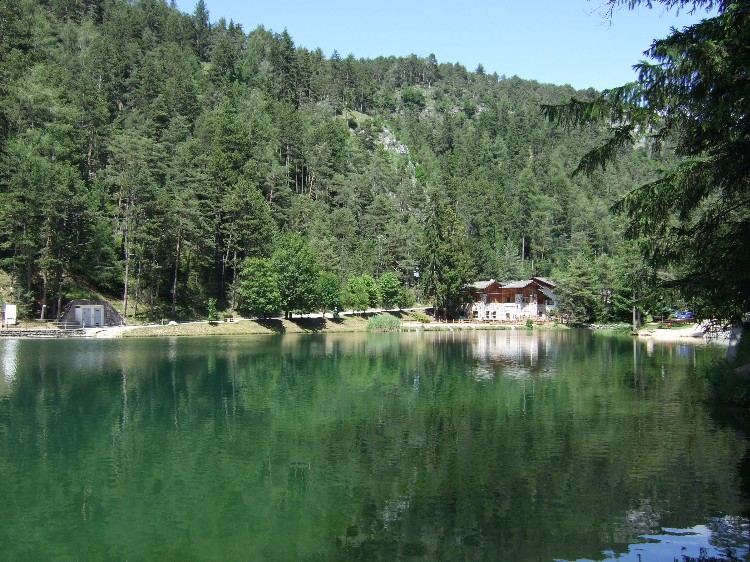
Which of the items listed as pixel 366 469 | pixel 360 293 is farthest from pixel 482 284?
pixel 366 469

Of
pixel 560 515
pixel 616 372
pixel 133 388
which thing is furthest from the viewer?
pixel 616 372

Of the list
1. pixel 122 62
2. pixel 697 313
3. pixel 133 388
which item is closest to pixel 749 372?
pixel 697 313

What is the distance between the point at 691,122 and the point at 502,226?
119860 mm

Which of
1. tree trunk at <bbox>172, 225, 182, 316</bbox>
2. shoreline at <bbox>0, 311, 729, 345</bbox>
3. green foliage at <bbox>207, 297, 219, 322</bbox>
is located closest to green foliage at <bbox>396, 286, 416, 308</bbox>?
shoreline at <bbox>0, 311, 729, 345</bbox>

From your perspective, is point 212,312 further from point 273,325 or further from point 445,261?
point 445,261

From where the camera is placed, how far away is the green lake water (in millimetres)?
10523

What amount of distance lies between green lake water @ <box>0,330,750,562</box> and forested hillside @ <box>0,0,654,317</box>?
229 inches

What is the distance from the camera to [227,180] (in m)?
78.3

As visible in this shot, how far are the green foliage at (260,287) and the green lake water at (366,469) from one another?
40548 millimetres

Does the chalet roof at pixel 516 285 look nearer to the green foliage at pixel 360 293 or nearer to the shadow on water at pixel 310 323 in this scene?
the green foliage at pixel 360 293

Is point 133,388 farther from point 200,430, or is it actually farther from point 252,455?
point 252,455

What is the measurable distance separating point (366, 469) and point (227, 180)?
68.4 meters

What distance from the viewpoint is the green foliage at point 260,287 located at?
71.1 metres

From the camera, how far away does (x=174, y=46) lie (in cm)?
13338
